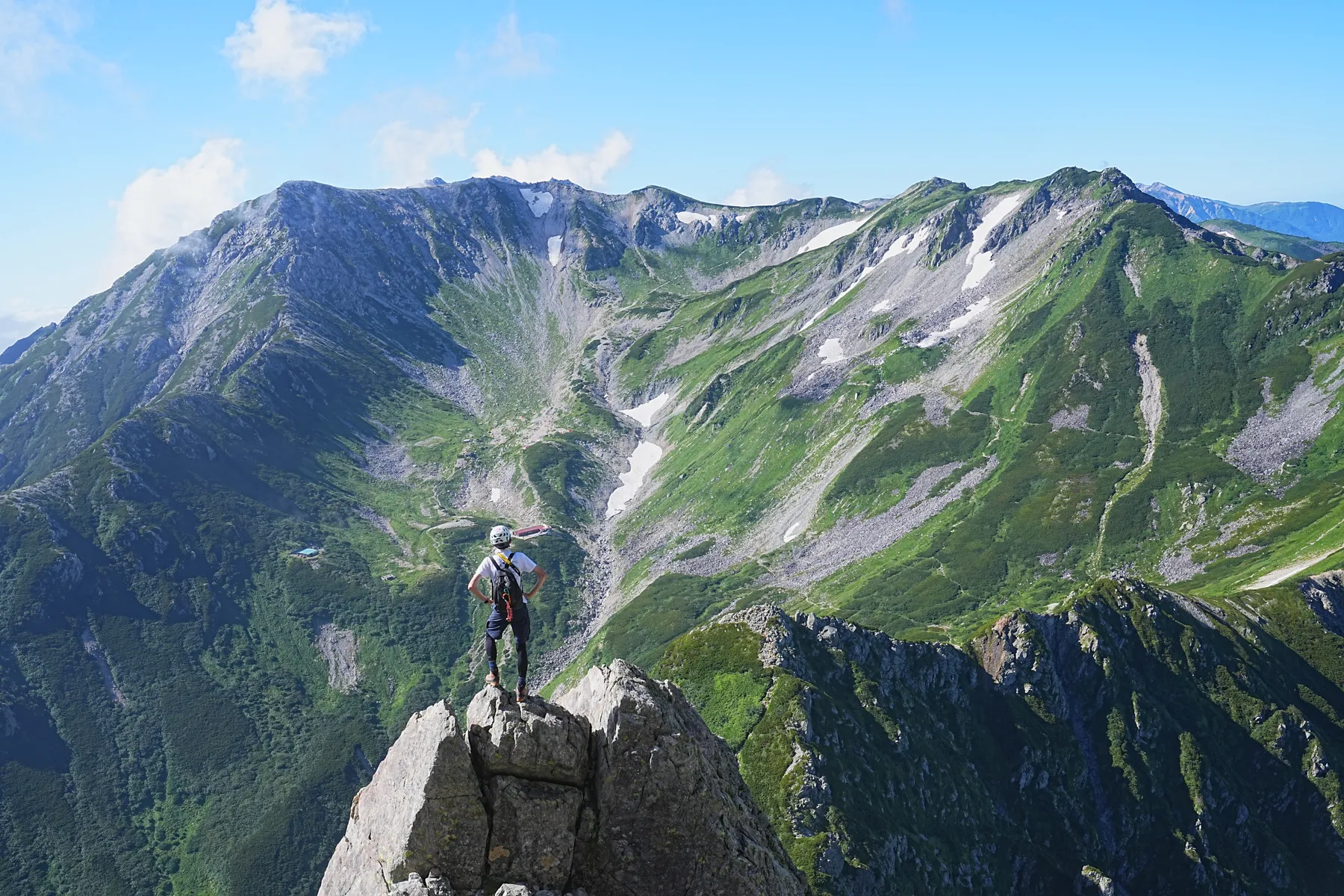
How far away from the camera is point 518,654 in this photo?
82.1ft

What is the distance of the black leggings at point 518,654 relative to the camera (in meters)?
24.4

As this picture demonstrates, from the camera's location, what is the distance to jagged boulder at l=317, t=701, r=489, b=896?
21.8 metres

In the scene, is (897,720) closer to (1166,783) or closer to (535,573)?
(1166,783)

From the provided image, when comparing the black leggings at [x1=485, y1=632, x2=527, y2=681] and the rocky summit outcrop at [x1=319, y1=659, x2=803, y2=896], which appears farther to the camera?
the black leggings at [x1=485, y1=632, x2=527, y2=681]

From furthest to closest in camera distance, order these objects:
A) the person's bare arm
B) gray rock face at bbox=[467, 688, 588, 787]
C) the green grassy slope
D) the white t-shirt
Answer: the green grassy slope < the person's bare arm < the white t-shirt < gray rock face at bbox=[467, 688, 588, 787]

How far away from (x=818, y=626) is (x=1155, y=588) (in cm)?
5290

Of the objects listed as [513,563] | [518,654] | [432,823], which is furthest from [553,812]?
[513,563]

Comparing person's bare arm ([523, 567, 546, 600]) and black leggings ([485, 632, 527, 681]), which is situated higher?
person's bare arm ([523, 567, 546, 600])

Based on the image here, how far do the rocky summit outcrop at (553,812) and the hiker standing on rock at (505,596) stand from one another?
116cm

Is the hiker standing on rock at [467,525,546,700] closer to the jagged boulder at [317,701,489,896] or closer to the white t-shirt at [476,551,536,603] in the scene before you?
the white t-shirt at [476,551,536,603]

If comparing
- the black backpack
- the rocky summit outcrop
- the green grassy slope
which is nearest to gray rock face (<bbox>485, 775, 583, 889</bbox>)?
the rocky summit outcrop

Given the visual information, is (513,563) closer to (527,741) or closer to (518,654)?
(518,654)

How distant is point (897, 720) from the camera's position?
87812 mm

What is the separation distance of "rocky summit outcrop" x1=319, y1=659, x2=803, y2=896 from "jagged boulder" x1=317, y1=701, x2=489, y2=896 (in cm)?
3
